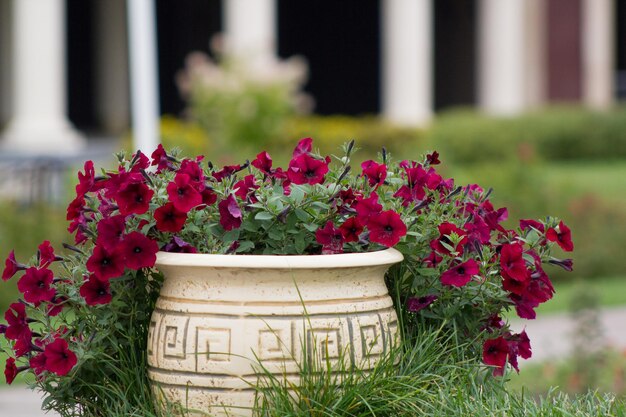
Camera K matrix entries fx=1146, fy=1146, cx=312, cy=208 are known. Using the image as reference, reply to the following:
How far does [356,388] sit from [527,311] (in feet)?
1.93

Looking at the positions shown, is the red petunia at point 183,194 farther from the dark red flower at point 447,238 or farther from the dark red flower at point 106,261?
the dark red flower at point 447,238

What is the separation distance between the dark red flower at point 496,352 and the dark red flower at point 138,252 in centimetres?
94

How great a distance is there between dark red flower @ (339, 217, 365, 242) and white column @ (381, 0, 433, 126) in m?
18.3

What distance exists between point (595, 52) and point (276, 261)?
23.2m

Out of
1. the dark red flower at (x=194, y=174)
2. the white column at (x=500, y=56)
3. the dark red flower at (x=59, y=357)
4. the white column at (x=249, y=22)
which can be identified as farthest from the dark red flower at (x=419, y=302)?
the white column at (x=500, y=56)

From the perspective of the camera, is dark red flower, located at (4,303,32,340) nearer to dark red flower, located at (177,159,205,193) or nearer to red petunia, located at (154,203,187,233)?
red petunia, located at (154,203,187,233)

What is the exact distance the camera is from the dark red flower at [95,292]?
2.97 m

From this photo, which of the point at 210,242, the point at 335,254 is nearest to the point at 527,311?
the point at 335,254

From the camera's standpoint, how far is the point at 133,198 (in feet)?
9.71

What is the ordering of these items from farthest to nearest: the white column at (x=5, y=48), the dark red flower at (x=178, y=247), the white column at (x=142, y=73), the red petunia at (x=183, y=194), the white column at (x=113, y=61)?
1. the white column at (x=113, y=61)
2. the white column at (x=5, y=48)
3. the white column at (x=142, y=73)
4. the dark red flower at (x=178, y=247)
5. the red petunia at (x=183, y=194)

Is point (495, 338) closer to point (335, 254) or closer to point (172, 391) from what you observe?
point (335, 254)

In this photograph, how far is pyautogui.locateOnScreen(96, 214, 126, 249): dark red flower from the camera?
2.96 m

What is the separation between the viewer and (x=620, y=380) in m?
5.21

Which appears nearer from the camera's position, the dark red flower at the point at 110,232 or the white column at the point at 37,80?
the dark red flower at the point at 110,232
